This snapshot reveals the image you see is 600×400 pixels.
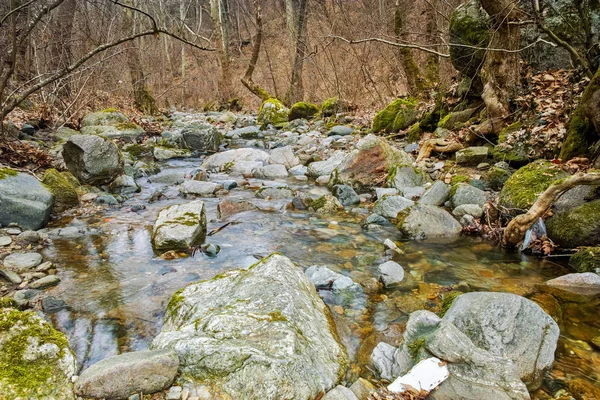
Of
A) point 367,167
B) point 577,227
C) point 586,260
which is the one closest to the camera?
point 586,260

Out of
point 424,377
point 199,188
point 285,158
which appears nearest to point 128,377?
point 424,377

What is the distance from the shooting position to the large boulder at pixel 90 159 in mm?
5980

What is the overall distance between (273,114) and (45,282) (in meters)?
10.7

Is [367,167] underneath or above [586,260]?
above

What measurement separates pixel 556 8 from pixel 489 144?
83.0 inches

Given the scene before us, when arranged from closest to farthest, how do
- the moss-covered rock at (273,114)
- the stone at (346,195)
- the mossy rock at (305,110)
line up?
the stone at (346,195), the mossy rock at (305,110), the moss-covered rock at (273,114)

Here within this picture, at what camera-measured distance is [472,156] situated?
5.80 metres

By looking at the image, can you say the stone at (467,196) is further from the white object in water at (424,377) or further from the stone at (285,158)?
the stone at (285,158)

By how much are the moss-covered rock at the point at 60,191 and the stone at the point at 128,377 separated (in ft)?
12.6

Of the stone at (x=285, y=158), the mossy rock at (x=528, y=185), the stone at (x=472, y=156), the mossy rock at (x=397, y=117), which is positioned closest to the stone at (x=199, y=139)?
the stone at (x=285, y=158)

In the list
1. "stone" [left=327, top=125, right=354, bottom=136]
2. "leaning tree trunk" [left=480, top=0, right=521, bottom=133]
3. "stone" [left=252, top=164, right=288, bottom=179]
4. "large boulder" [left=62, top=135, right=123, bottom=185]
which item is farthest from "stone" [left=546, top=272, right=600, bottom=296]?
"stone" [left=327, top=125, right=354, bottom=136]

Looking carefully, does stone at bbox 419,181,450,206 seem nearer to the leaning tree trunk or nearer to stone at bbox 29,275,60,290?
the leaning tree trunk

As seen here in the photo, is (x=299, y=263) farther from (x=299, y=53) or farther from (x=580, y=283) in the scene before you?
(x=299, y=53)

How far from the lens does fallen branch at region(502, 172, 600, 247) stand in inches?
132
